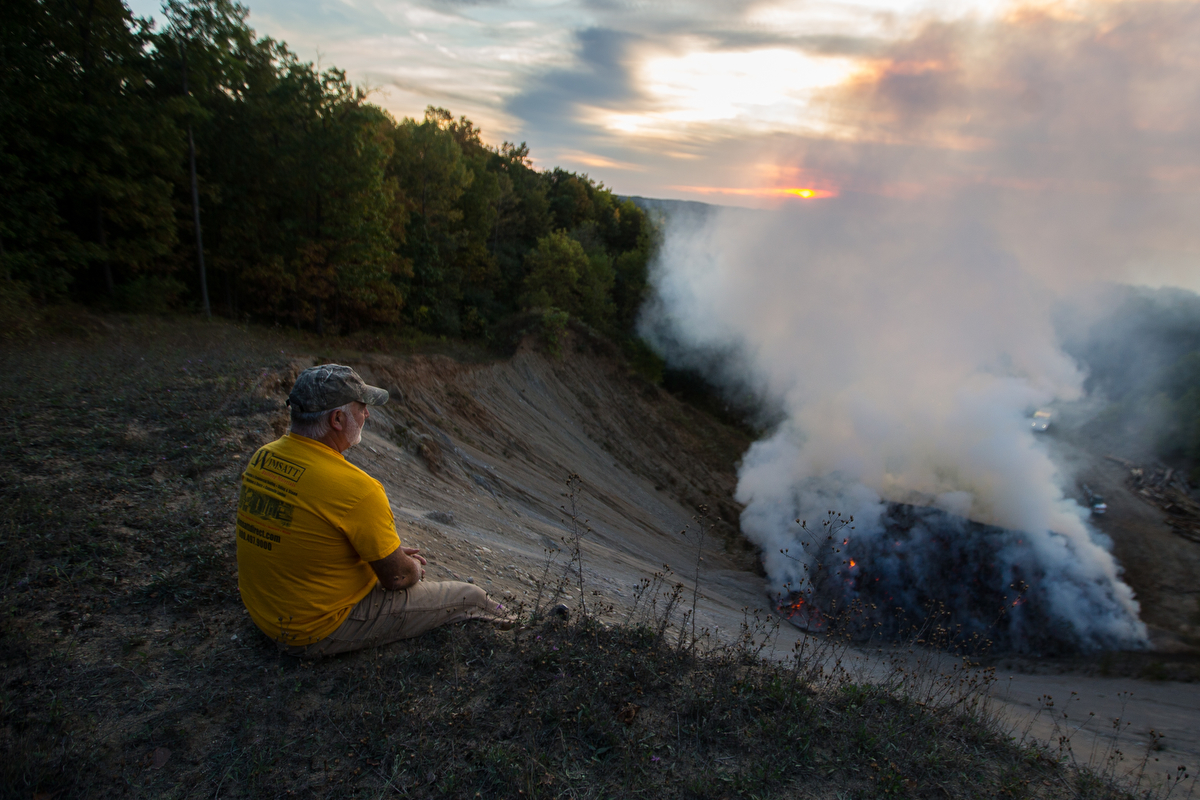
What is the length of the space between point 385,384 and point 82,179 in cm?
1052

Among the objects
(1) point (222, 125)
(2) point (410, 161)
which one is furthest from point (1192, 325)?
(1) point (222, 125)

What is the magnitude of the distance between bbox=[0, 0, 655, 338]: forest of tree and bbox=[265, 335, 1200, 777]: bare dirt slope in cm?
702

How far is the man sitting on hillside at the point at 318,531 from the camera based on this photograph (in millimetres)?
3166

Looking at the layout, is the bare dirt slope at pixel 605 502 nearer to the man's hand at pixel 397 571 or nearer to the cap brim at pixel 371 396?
the man's hand at pixel 397 571

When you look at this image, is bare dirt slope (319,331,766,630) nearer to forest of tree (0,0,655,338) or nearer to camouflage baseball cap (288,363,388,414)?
camouflage baseball cap (288,363,388,414)

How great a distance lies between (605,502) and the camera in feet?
58.9

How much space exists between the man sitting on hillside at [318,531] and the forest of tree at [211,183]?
630 inches

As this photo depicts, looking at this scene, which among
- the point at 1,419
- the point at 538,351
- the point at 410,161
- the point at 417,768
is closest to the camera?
the point at 417,768

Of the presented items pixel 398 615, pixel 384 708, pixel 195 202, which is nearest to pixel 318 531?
pixel 398 615

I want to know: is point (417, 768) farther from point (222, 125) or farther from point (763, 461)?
point (222, 125)

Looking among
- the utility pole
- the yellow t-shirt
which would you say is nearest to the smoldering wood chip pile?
the yellow t-shirt

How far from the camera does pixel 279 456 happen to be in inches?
127

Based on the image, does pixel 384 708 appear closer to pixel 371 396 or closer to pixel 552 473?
pixel 371 396

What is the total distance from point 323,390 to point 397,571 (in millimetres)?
1116
